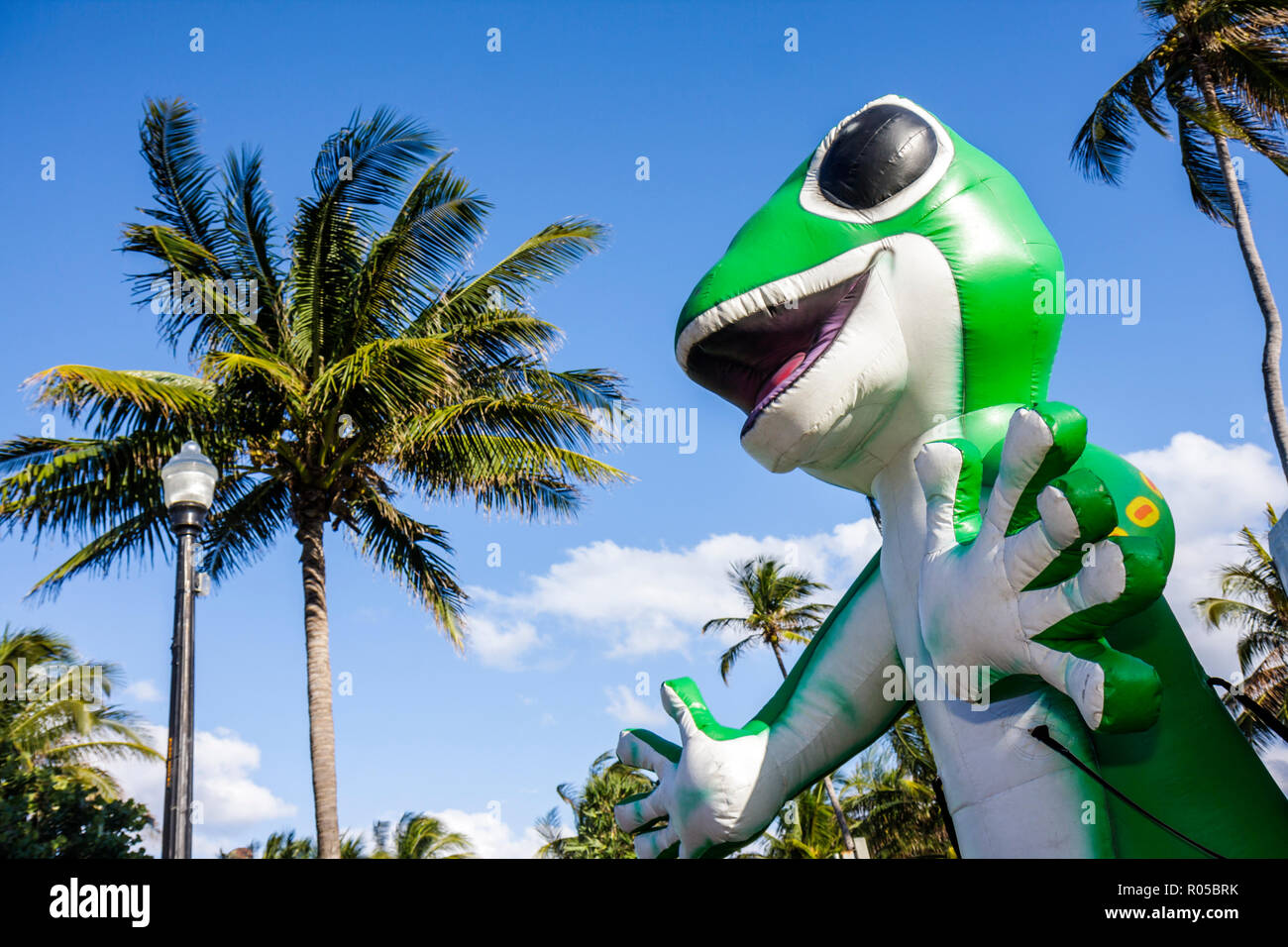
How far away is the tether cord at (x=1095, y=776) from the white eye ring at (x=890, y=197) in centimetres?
198

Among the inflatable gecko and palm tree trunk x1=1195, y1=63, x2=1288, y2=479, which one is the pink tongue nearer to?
the inflatable gecko

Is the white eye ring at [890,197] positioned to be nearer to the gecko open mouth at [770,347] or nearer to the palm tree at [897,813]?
the gecko open mouth at [770,347]

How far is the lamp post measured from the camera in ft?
16.0

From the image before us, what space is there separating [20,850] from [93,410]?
12.1ft

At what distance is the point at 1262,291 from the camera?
430 inches

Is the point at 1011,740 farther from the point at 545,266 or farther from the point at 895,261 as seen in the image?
the point at 545,266

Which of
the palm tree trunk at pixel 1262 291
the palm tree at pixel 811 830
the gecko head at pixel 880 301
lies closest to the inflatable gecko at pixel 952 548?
the gecko head at pixel 880 301

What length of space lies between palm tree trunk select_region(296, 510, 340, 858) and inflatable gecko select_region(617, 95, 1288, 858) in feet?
15.4

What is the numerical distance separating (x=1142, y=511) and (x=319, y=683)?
7.39 metres

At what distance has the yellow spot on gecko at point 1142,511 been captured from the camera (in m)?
3.76

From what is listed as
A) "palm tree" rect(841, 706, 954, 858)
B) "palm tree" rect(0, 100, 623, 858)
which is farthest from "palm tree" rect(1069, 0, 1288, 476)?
"palm tree" rect(841, 706, 954, 858)

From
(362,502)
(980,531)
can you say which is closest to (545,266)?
(362,502)
